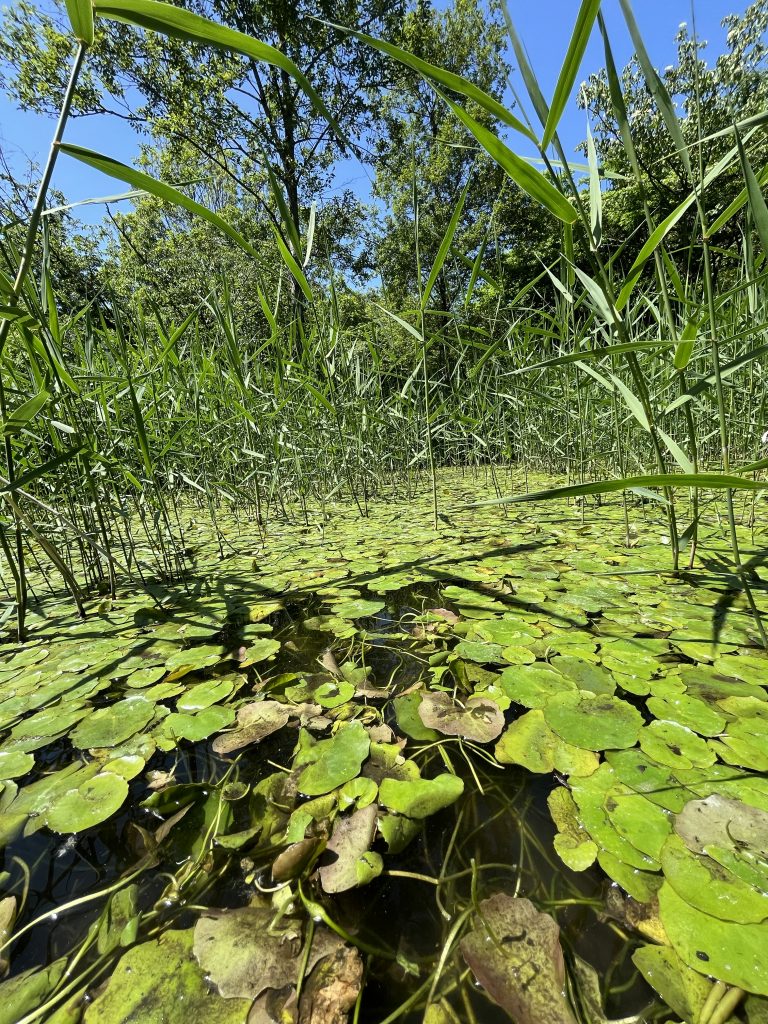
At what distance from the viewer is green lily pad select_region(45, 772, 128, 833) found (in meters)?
0.49

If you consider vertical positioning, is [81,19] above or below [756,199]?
above

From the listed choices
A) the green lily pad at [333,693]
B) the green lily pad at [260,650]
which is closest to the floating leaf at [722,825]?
the green lily pad at [333,693]

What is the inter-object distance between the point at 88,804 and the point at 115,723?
16 cm

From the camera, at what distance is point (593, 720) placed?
1.92ft

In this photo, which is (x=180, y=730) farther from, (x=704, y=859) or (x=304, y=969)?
(x=704, y=859)

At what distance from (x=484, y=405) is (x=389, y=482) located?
1368 millimetres

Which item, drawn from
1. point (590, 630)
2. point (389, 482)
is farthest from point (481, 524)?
point (389, 482)

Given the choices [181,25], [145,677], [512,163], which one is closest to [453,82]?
[512,163]

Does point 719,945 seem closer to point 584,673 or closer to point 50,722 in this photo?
point 584,673

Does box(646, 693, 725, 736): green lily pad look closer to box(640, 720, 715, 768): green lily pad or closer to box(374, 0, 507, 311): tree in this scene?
box(640, 720, 715, 768): green lily pad

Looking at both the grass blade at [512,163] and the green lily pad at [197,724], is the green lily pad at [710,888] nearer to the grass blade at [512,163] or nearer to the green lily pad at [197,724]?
the green lily pad at [197,724]

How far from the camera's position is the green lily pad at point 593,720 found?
55cm

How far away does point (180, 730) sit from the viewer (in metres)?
0.64

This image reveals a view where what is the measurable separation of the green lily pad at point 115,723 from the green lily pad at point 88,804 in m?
0.08
